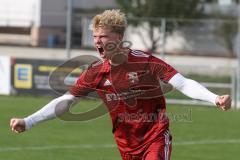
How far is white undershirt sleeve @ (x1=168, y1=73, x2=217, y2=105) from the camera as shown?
19.0 ft

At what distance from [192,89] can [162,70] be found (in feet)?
1.00

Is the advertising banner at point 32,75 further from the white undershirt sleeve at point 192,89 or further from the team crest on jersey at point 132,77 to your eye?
the white undershirt sleeve at point 192,89

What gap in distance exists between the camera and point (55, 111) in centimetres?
621

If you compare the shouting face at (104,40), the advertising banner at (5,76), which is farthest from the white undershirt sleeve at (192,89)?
the advertising banner at (5,76)

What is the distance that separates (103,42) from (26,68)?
739 inches

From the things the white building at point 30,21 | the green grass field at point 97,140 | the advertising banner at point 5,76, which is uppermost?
the green grass field at point 97,140

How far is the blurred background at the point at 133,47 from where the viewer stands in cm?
1598

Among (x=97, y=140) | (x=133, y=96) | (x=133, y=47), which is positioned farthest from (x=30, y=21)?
(x=133, y=96)

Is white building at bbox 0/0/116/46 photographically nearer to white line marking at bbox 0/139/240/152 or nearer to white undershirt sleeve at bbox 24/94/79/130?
white line marking at bbox 0/139/240/152

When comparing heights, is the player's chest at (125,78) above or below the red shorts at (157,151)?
above

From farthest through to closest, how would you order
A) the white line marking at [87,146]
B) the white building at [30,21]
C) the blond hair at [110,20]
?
the white building at [30,21]
the white line marking at [87,146]
the blond hair at [110,20]

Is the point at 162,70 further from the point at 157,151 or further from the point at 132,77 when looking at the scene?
the point at 157,151

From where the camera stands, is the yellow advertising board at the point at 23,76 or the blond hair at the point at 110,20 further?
the yellow advertising board at the point at 23,76

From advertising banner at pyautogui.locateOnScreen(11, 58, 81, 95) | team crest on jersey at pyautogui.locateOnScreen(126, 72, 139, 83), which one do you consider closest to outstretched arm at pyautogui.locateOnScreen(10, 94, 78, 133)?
team crest on jersey at pyautogui.locateOnScreen(126, 72, 139, 83)
